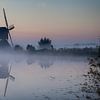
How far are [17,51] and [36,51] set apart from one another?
5352 mm

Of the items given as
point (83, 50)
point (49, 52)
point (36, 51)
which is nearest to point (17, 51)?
point (36, 51)

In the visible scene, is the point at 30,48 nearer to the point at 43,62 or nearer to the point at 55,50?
the point at 55,50

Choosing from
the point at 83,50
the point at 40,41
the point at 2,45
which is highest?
the point at 2,45

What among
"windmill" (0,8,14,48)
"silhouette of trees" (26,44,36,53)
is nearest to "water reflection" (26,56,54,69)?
"windmill" (0,8,14,48)

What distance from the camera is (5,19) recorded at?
64.6 metres

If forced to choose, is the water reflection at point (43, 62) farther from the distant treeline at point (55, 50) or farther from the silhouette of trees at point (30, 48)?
the silhouette of trees at point (30, 48)

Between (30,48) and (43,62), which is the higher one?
(43,62)

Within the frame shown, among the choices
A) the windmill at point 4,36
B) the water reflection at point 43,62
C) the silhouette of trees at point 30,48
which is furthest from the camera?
the silhouette of trees at point 30,48

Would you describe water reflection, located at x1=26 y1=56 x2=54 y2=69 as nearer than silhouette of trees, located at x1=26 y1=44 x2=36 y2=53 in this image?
Yes

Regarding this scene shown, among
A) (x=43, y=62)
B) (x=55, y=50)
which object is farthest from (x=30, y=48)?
(x=43, y=62)

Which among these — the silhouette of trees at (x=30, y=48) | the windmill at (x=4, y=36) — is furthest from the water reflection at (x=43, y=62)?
the silhouette of trees at (x=30, y=48)

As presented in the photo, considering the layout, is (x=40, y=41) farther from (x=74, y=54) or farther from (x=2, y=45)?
(x=2, y=45)

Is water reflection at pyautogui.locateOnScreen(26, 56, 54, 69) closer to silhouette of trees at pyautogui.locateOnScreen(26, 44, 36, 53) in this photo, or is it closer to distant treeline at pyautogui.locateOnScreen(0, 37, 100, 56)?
distant treeline at pyautogui.locateOnScreen(0, 37, 100, 56)

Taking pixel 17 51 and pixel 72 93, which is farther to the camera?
pixel 17 51
